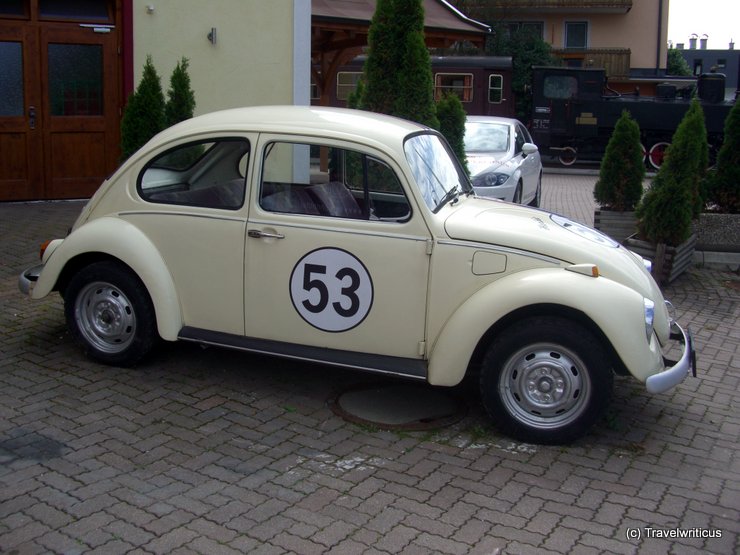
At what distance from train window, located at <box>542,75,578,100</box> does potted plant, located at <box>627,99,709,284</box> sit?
17392mm

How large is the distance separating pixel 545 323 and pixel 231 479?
6.22ft

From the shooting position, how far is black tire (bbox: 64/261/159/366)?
18.9 feet

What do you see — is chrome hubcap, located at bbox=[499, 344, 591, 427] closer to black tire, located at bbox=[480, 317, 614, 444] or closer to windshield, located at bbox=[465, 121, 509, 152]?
black tire, located at bbox=[480, 317, 614, 444]

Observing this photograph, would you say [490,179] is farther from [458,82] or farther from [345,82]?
[345,82]

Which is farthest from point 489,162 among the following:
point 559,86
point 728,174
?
point 559,86

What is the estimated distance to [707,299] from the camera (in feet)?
28.4

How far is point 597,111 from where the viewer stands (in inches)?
988

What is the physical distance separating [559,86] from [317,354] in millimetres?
22419

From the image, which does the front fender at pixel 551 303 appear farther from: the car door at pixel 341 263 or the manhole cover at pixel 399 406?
the manhole cover at pixel 399 406

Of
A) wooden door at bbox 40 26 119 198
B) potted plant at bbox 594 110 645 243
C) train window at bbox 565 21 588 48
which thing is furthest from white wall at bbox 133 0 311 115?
train window at bbox 565 21 588 48

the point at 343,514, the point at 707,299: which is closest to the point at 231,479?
the point at 343,514

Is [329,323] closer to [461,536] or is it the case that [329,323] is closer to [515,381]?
[515,381]

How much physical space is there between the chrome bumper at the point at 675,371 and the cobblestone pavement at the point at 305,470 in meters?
0.41

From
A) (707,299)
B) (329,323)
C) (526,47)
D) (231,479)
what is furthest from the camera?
(526,47)
